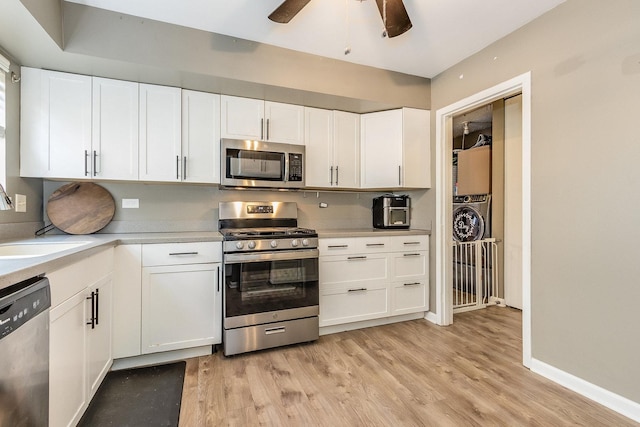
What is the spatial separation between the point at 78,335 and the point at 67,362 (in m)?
0.15

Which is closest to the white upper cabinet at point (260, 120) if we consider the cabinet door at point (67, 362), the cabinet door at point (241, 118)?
the cabinet door at point (241, 118)

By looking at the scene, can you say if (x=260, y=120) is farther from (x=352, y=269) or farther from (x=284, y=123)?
(x=352, y=269)

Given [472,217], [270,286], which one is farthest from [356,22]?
[472,217]

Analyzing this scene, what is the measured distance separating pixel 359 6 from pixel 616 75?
1586mm

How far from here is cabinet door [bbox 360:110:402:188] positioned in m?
3.04

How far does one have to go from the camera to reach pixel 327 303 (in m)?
2.70

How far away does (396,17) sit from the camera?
5.75ft

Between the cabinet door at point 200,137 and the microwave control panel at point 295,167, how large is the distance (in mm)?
647

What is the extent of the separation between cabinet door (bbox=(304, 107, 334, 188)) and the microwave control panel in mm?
92

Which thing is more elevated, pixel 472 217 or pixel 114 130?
pixel 114 130

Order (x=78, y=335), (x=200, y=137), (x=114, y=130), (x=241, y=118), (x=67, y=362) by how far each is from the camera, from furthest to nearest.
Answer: (x=241, y=118), (x=200, y=137), (x=114, y=130), (x=78, y=335), (x=67, y=362)

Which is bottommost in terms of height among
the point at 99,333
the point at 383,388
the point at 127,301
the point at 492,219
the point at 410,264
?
the point at 383,388

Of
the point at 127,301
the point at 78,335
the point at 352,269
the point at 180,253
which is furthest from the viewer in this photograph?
the point at 352,269

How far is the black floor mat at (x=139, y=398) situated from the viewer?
63.6 inches
